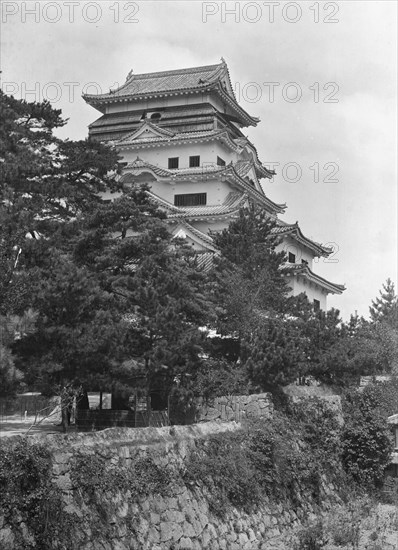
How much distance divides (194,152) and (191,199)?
3149 millimetres

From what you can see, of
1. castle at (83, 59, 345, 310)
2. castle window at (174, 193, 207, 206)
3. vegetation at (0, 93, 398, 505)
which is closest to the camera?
vegetation at (0, 93, 398, 505)

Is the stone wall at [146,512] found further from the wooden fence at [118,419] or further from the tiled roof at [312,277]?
the tiled roof at [312,277]

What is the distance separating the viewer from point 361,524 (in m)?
20.8

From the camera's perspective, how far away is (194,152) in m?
42.4

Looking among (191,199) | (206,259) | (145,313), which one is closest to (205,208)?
(191,199)

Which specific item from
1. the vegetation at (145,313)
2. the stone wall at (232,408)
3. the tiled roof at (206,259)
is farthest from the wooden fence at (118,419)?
the tiled roof at (206,259)

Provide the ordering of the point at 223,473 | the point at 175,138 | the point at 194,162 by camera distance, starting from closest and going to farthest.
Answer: the point at 223,473 → the point at 175,138 → the point at 194,162

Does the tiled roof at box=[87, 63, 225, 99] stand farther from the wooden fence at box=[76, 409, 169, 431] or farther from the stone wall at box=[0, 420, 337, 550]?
the stone wall at box=[0, 420, 337, 550]

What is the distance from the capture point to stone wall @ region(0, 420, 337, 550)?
13.8 meters

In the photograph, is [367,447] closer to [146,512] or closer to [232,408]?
[232,408]

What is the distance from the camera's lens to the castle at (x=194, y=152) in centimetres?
4000

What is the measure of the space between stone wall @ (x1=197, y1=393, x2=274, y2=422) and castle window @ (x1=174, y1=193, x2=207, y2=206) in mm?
19297

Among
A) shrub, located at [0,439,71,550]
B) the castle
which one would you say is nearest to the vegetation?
shrub, located at [0,439,71,550]

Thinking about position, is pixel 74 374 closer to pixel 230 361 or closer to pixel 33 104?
pixel 230 361
